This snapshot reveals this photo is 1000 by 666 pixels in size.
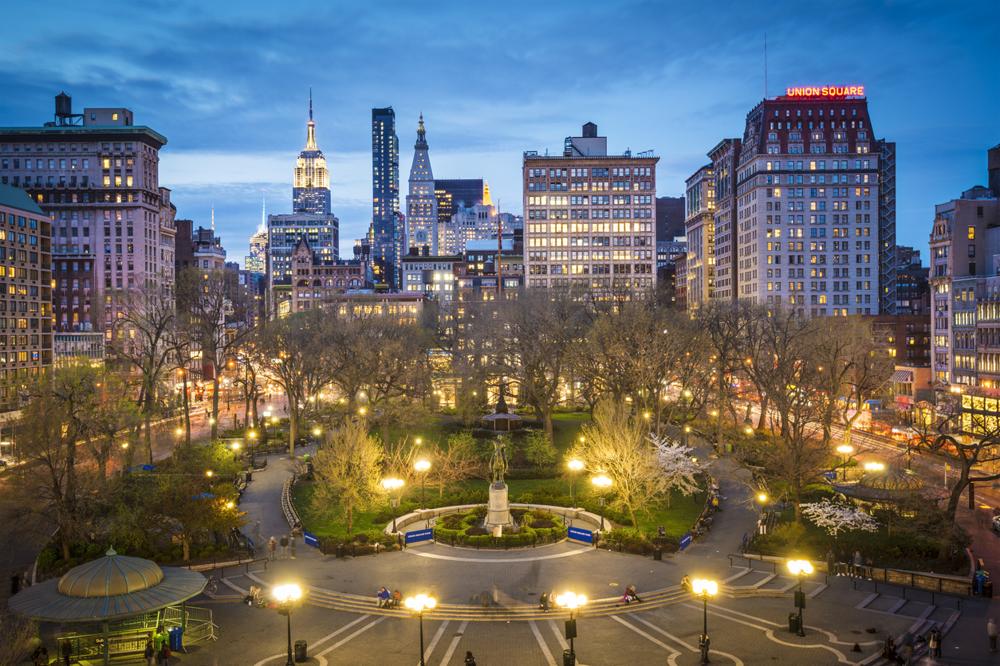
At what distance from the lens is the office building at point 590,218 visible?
162000mm

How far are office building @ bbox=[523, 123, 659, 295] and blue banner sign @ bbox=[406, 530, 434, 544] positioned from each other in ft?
387

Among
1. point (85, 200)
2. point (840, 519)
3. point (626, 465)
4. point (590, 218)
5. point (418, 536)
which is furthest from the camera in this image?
point (590, 218)

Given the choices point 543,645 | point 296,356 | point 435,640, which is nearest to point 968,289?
point 296,356

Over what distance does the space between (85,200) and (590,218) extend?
93433mm

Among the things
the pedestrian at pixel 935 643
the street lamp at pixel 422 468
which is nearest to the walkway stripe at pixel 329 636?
the street lamp at pixel 422 468

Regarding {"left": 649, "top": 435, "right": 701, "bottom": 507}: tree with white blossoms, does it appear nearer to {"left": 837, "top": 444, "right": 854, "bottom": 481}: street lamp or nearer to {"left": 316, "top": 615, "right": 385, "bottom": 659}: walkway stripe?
{"left": 837, "top": 444, "right": 854, "bottom": 481}: street lamp

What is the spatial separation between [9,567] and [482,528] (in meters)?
26.8

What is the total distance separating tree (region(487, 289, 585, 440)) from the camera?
75875 mm

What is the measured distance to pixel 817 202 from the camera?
5945 inches

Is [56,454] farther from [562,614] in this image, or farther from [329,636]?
[562,614]

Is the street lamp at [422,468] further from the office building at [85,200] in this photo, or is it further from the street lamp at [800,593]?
the office building at [85,200]

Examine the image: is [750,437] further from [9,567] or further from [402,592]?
[9,567]

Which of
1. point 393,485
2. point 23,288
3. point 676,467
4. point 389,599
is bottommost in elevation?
point 389,599

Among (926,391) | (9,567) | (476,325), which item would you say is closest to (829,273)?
(926,391)
